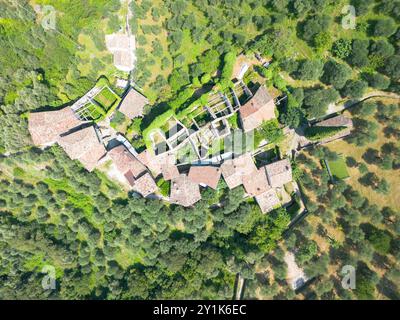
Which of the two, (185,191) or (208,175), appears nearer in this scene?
(208,175)

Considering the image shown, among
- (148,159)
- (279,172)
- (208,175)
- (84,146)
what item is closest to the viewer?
(279,172)

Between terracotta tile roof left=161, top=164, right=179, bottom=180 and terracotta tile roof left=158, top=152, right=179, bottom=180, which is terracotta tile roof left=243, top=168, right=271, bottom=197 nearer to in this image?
terracotta tile roof left=161, top=164, right=179, bottom=180

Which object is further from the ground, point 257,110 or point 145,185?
point 257,110

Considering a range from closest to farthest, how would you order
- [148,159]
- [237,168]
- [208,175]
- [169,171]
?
[237,168]
[208,175]
[169,171]
[148,159]

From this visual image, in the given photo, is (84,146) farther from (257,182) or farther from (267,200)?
(267,200)

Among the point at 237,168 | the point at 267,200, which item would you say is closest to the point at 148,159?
the point at 237,168

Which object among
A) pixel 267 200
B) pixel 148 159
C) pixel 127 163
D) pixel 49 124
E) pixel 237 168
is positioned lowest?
pixel 267 200
